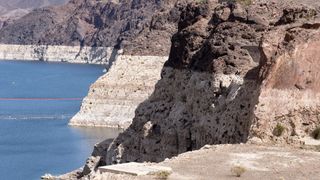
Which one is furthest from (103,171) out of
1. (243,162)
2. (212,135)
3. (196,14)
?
(196,14)

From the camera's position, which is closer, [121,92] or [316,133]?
[316,133]

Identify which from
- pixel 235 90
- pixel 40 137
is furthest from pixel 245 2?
pixel 40 137

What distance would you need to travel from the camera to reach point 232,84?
28812 mm

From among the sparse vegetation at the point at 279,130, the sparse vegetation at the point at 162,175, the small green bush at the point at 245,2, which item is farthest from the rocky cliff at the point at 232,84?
Answer: the sparse vegetation at the point at 162,175

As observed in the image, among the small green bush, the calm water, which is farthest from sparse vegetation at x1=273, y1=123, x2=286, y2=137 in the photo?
the calm water

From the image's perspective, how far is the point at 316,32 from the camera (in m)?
23.4

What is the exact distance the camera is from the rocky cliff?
75.0 ft

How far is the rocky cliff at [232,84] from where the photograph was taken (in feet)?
75.0

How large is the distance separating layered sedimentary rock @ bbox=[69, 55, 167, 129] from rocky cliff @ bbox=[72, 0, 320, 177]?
3050 cm

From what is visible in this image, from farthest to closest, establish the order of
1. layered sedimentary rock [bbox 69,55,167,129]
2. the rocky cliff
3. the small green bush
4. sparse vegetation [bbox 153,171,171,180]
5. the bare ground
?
layered sedimentary rock [bbox 69,55,167,129] < the small green bush < the rocky cliff < the bare ground < sparse vegetation [bbox 153,171,171,180]

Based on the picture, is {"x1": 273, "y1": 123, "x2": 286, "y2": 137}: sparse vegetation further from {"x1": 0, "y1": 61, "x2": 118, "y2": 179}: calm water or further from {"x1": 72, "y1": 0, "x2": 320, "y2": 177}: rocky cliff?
{"x1": 0, "y1": 61, "x2": 118, "y2": 179}: calm water

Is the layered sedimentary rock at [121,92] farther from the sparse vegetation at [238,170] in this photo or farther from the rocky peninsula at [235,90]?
the sparse vegetation at [238,170]

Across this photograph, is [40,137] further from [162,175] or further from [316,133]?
[162,175]

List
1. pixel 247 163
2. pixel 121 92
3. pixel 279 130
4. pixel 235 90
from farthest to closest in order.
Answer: pixel 121 92 → pixel 235 90 → pixel 279 130 → pixel 247 163
